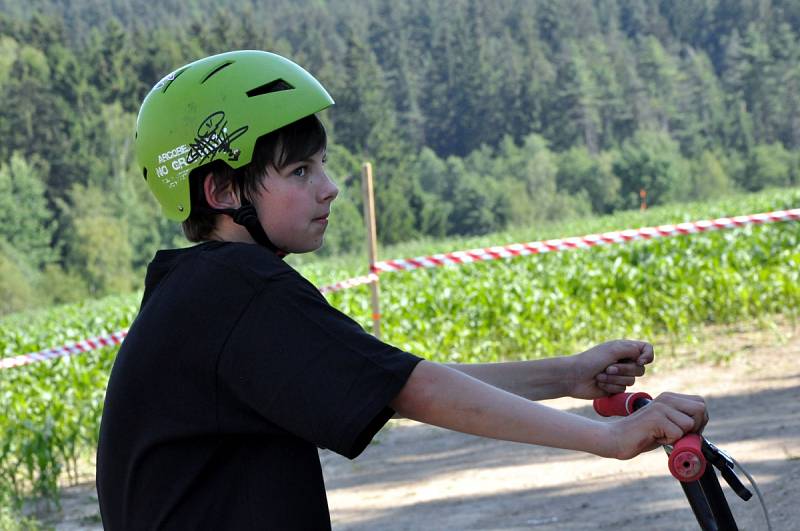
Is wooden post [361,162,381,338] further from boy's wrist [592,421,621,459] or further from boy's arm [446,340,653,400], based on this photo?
boy's wrist [592,421,621,459]

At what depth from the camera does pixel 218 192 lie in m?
2.13

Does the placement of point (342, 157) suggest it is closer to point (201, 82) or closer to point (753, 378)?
point (753, 378)

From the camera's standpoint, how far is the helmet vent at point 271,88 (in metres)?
2.08

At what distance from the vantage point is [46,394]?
933 cm

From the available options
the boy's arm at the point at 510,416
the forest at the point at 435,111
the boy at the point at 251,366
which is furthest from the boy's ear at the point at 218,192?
the forest at the point at 435,111

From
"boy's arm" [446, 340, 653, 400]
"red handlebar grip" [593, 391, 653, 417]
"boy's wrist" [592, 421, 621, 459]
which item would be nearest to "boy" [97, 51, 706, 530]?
"boy's wrist" [592, 421, 621, 459]

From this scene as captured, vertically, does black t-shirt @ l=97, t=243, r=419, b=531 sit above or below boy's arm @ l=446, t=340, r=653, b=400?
above

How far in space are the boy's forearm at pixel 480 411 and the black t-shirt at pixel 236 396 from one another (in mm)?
45

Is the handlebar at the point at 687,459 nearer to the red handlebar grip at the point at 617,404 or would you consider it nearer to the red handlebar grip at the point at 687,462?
the red handlebar grip at the point at 687,462

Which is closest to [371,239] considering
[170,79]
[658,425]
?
[170,79]

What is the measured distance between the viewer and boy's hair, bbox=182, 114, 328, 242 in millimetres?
2059

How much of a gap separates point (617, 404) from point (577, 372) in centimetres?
14

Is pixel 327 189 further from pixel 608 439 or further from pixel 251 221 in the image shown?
pixel 608 439

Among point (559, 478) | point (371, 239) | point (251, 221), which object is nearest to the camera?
point (251, 221)
